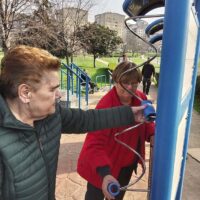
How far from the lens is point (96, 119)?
1696 mm

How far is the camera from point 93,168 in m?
1.81

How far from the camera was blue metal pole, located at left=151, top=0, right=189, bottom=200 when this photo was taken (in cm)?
84

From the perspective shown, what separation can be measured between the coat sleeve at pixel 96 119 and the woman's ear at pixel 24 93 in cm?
41

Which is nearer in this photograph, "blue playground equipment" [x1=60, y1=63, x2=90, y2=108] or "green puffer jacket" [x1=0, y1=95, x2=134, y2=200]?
"green puffer jacket" [x1=0, y1=95, x2=134, y2=200]

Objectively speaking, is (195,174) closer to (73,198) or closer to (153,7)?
(73,198)

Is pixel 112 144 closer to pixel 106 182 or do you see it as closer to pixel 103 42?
pixel 106 182

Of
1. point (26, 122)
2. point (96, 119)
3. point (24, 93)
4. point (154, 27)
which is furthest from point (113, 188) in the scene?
point (154, 27)

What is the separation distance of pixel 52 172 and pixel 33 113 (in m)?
0.35

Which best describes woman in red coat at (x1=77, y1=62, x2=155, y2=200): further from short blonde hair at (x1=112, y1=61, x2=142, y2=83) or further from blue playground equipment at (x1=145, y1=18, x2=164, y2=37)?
blue playground equipment at (x1=145, y1=18, x2=164, y2=37)

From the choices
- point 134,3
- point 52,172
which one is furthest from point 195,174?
point 134,3

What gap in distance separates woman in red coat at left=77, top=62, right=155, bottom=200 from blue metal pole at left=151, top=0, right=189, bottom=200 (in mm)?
711

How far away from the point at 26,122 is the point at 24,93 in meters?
0.14

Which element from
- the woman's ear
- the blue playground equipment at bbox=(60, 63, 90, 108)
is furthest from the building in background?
the woman's ear

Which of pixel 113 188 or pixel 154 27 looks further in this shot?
pixel 154 27
